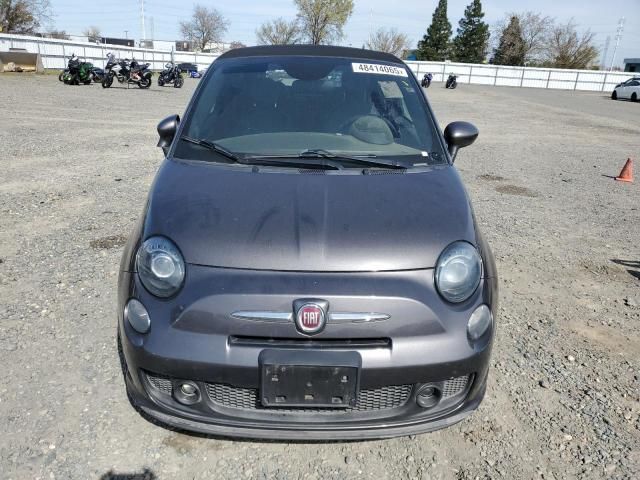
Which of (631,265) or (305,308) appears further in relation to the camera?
(631,265)

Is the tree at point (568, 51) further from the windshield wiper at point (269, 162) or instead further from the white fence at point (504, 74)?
the windshield wiper at point (269, 162)

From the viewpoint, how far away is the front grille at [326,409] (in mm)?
1963

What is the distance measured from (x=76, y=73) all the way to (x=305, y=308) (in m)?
24.6

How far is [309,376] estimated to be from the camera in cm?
186

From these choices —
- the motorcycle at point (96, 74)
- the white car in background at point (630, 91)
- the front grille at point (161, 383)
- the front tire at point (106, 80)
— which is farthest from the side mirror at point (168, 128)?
the white car in background at point (630, 91)

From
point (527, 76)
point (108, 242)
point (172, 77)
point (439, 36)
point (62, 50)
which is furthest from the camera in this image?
point (439, 36)

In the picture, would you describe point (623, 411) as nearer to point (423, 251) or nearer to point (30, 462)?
point (423, 251)

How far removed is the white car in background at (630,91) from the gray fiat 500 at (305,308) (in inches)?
1488

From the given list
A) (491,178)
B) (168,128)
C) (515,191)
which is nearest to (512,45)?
(491,178)

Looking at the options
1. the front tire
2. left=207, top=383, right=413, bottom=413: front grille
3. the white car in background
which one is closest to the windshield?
left=207, top=383, right=413, bottom=413: front grille

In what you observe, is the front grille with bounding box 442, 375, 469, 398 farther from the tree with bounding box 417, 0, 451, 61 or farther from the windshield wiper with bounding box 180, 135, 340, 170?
the tree with bounding box 417, 0, 451, 61

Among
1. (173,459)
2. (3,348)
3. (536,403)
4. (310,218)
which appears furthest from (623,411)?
(3,348)

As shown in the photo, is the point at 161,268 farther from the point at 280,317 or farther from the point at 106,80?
the point at 106,80

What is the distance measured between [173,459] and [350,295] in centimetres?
111
